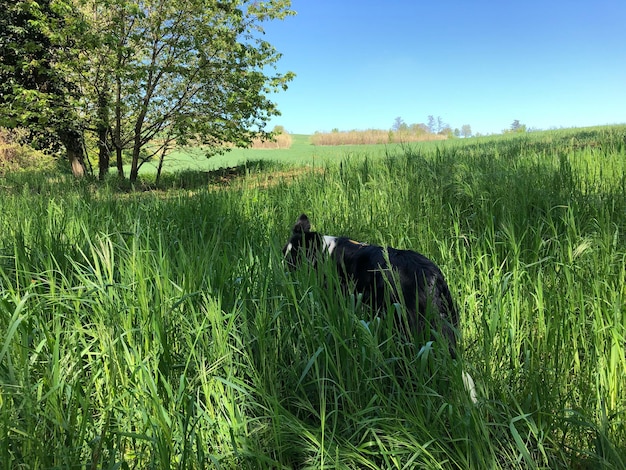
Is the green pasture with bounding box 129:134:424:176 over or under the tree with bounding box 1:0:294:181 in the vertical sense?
under

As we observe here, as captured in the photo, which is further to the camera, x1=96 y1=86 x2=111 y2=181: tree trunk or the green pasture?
x1=96 y1=86 x2=111 y2=181: tree trunk

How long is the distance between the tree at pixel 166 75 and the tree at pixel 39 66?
20 cm

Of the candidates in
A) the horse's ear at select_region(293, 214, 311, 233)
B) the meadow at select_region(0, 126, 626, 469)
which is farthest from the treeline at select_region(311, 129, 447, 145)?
the meadow at select_region(0, 126, 626, 469)

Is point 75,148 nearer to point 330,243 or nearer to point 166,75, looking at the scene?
point 166,75

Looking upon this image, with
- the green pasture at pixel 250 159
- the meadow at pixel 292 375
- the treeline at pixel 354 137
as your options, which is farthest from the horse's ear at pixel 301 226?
the treeline at pixel 354 137

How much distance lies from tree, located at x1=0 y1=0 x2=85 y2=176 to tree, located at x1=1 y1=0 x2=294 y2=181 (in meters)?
0.20

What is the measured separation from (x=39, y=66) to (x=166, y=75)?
2.90 meters

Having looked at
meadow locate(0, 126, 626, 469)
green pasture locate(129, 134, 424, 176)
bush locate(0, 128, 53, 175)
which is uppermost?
bush locate(0, 128, 53, 175)

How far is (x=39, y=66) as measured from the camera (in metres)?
8.61

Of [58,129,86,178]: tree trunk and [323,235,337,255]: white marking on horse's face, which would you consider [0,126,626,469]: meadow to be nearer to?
[323,235,337,255]: white marking on horse's face

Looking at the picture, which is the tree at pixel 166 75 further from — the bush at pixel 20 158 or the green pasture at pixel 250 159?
the bush at pixel 20 158

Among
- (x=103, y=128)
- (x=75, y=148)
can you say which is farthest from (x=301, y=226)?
(x=75, y=148)

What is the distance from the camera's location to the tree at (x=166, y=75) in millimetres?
8875

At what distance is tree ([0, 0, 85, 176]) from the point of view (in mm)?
8273
